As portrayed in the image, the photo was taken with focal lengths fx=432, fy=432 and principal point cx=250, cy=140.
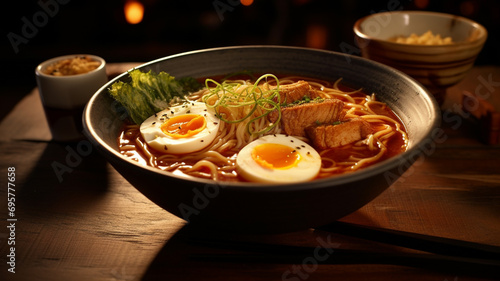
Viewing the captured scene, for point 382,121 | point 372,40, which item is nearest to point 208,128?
point 382,121

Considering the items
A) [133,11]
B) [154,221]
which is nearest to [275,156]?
[154,221]

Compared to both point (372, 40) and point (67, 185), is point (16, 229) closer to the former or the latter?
point (67, 185)

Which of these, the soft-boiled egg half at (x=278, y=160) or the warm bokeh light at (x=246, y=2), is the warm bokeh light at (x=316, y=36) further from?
the soft-boiled egg half at (x=278, y=160)

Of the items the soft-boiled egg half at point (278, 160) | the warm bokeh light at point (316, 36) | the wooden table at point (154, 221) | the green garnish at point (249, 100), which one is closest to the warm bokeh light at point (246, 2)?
the warm bokeh light at point (316, 36)

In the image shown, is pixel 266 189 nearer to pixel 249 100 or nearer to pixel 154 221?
pixel 154 221

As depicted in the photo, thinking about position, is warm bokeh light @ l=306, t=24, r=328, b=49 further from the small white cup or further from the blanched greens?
the small white cup

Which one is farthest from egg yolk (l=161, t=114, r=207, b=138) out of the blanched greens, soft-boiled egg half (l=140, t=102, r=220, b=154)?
the blanched greens
